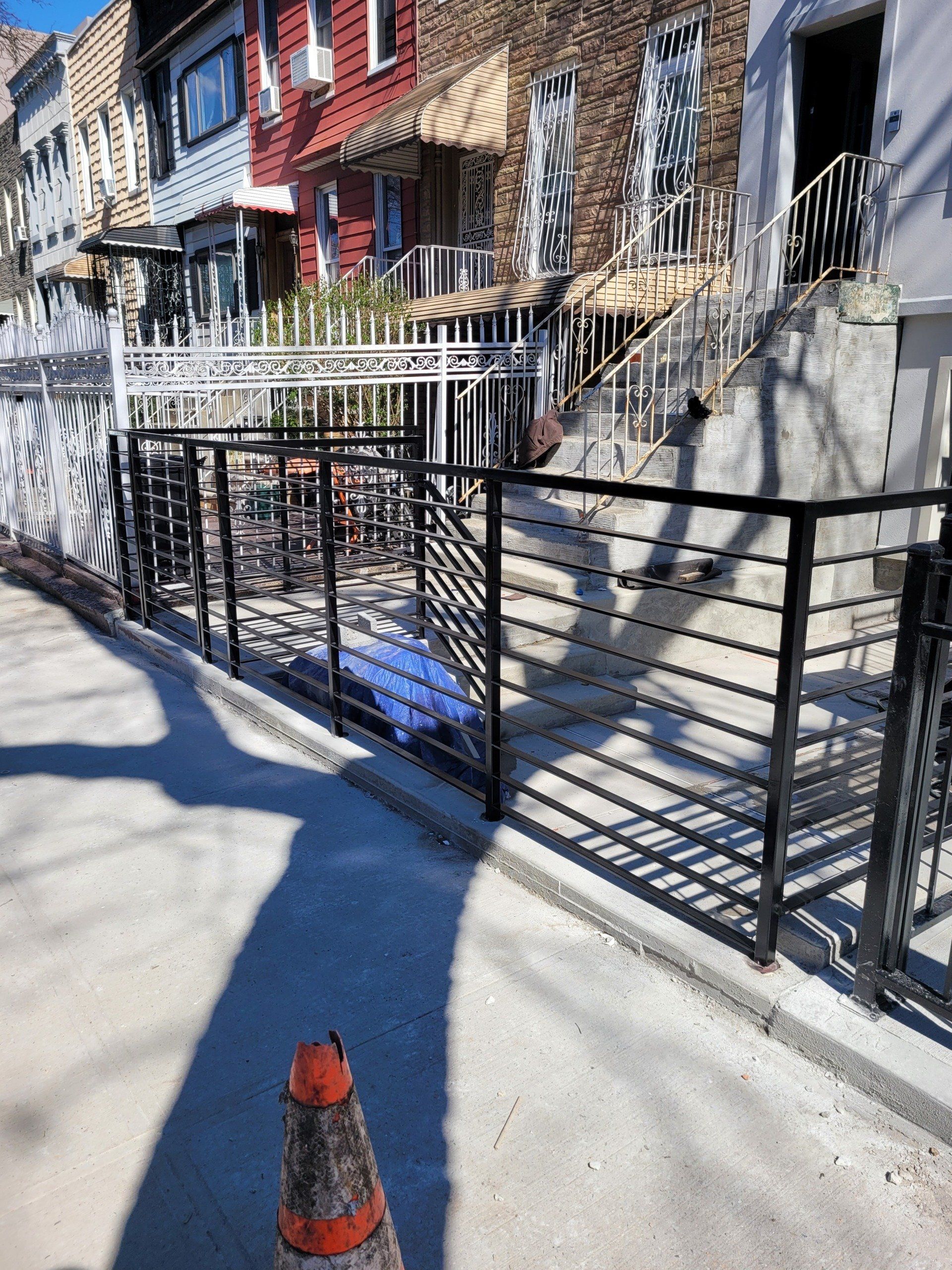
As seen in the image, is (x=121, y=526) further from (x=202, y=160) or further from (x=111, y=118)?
(x=111, y=118)

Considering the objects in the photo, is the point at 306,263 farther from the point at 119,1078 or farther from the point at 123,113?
the point at 119,1078

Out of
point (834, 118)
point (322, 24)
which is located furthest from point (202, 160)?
point (834, 118)

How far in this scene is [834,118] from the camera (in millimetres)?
9211

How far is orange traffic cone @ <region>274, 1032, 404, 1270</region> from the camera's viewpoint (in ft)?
5.36

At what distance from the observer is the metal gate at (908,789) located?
7.87ft

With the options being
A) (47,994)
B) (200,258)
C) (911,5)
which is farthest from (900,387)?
(200,258)

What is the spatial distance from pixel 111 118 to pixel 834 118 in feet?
64.5

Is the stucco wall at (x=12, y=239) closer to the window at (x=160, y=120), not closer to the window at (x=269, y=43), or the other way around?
the window at (x=160, y=120)

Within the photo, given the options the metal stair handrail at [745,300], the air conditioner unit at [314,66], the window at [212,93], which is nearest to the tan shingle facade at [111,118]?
the window at [212,93]

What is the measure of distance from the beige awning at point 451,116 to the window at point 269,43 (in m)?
5.19

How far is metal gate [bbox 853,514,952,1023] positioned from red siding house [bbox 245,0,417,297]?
13.4 m

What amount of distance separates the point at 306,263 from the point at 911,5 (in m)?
11.4

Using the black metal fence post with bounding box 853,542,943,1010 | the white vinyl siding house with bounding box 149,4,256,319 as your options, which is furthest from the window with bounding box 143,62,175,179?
the black metal fence post with bounding box 853,542,943,1010

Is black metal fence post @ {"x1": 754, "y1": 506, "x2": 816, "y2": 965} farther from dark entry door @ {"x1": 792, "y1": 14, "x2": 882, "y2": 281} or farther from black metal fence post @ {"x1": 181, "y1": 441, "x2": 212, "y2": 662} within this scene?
dark entry door @ {"x1": 792, "y1": 14, "x2": 882, "y2": 281}
